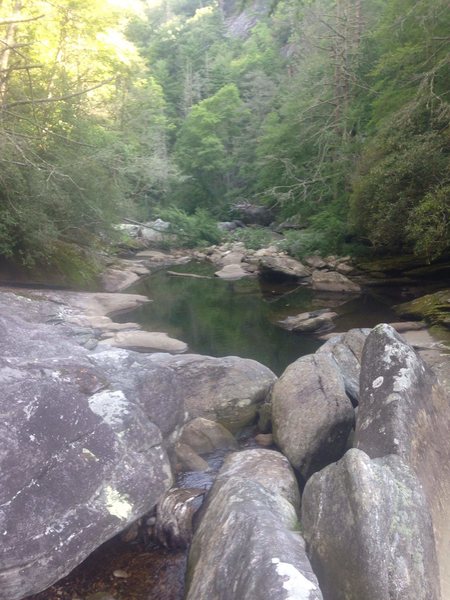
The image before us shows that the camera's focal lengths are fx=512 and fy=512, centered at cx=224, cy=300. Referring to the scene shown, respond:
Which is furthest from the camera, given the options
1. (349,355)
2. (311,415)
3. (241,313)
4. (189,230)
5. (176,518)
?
(189,230)

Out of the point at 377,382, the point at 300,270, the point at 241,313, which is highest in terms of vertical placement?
the point at 377,382

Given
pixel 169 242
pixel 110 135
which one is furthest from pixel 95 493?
pixel 169 242

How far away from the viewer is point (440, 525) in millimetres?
3627

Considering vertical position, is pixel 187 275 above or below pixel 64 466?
below

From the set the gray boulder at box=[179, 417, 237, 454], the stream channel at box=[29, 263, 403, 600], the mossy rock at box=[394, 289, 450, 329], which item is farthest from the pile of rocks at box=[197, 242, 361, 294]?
the gray boulder at box=[179, 417, 237, 454]

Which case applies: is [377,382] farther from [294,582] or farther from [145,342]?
[145,342]

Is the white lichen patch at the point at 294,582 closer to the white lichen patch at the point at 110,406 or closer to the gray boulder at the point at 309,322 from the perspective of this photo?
the white lichen patch at the point at 110,406

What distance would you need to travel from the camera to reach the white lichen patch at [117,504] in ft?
12.1

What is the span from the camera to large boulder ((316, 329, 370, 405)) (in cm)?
595

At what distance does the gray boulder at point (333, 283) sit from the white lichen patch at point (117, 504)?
12.7 metres

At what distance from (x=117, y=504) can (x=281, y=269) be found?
14698 millimetres

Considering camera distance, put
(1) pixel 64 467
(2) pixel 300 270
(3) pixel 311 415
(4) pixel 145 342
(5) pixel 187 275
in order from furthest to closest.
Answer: (5) pixel 187 275, (2) pixel 300 270, (4) pixel 145 342, (3) pixel 311 415, (1) pixel 64 467

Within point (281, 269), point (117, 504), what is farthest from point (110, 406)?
point (281, 269)

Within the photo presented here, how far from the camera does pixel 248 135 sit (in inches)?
1324
